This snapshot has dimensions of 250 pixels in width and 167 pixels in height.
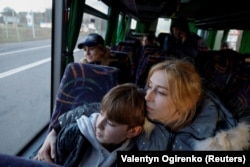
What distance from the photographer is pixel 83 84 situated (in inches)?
61.9

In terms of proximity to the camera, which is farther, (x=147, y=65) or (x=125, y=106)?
(x=147, y=65)

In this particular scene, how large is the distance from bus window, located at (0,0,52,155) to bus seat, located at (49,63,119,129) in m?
0.52

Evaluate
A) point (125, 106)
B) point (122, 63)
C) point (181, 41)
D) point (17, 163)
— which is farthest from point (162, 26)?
point (17, 163)

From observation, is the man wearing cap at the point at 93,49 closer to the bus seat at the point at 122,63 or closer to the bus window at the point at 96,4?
the bus seat at the point at 122,63

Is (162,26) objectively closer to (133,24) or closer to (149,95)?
(133,24)

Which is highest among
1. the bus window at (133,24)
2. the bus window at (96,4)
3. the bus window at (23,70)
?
the bus window at (96,4)

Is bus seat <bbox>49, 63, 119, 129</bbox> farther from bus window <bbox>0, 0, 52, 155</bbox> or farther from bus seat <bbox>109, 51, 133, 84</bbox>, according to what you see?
bus seat <bbox>109, 51, 133, 84</bbox>

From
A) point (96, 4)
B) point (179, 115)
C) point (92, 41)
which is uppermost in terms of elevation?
point (96, 4)

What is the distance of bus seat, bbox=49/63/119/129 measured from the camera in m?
1.54

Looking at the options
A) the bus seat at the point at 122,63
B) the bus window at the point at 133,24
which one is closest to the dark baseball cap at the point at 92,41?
the bus seat at the point at 122,63

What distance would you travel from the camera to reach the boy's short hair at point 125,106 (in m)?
0.95

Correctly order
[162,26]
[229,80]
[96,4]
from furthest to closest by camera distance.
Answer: [162,26]
[96,4]
[229,80]

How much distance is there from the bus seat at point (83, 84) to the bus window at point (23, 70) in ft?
1.71

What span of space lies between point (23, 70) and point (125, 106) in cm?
152
